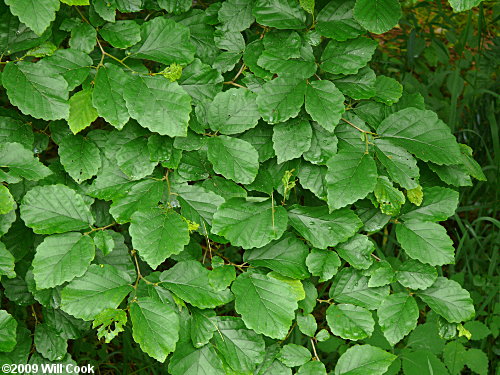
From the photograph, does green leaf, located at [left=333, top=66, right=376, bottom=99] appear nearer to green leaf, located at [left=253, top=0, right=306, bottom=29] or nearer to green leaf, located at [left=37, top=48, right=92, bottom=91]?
green leaf, located at [left=253, top=0, right=306, bottom=29]

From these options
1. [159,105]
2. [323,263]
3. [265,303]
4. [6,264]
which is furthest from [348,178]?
[6,264]

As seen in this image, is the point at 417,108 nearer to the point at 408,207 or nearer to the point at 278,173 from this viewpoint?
the point at 408,207

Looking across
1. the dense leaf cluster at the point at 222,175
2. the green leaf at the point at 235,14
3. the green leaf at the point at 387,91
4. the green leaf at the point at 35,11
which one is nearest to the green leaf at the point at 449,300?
the dense leaf cluster at the point at 222,175

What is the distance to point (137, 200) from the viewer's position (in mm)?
1217

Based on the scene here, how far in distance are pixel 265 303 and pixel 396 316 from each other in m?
0.33

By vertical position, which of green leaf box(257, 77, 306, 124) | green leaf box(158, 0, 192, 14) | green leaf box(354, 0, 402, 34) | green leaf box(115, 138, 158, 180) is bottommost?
green leaf box(115, 138, 158, 180)

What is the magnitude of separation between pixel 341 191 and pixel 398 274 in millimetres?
318

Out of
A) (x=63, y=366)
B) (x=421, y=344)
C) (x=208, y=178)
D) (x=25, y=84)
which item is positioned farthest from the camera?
(x=421, y=344)

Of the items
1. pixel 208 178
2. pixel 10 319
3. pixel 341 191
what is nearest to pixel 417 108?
pixel 341 191

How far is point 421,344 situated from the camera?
83.0 inches

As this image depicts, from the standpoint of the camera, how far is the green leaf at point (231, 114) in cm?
124

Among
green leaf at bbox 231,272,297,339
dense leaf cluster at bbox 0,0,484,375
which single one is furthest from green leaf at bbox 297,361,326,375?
green leaf at bbox 231,272,297,339

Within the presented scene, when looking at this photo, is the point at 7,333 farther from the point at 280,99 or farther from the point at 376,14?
the point at 376,14

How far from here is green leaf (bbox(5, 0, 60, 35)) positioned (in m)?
1.05
